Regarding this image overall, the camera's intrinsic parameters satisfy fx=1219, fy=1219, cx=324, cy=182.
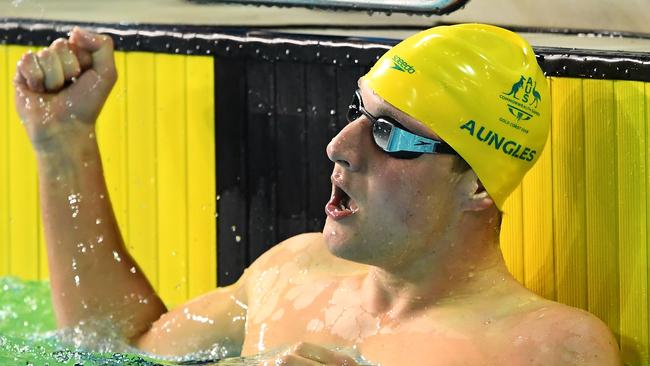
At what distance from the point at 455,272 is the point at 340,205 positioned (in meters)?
0.22

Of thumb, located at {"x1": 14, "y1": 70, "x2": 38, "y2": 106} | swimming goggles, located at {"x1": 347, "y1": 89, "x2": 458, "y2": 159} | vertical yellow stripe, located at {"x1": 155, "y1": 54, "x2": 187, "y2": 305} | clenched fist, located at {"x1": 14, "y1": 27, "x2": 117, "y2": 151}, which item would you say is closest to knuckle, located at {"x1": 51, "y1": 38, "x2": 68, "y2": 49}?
clenched fist, located at {"x1": 14, "y1": 27, "x2": 117, "y2": 151}

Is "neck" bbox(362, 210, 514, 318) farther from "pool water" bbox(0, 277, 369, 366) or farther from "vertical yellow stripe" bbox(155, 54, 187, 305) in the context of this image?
"vertical yellow stripe" bbox(155, 54, 187, 305)

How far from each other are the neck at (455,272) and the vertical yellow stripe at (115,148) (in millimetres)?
908

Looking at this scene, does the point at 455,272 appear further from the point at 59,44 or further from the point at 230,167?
the point at 59,44

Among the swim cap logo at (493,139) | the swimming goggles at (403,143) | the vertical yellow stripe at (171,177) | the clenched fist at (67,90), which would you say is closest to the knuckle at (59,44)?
the clenched fist at (67,90)

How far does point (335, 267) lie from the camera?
2.25m

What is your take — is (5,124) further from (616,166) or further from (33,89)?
(616,166)

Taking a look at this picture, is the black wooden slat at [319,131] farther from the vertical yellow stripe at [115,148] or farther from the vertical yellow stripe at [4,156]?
the vertical yellow stripe at [4,156]

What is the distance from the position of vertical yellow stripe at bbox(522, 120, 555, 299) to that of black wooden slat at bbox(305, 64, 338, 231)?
0.47 metres

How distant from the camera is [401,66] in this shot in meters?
1.97

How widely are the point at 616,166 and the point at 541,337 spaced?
1.26 feet

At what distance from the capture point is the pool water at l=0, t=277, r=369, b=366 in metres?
2.21

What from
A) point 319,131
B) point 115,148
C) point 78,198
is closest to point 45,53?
point 78,198

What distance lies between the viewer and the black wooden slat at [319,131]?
249 centimetres
